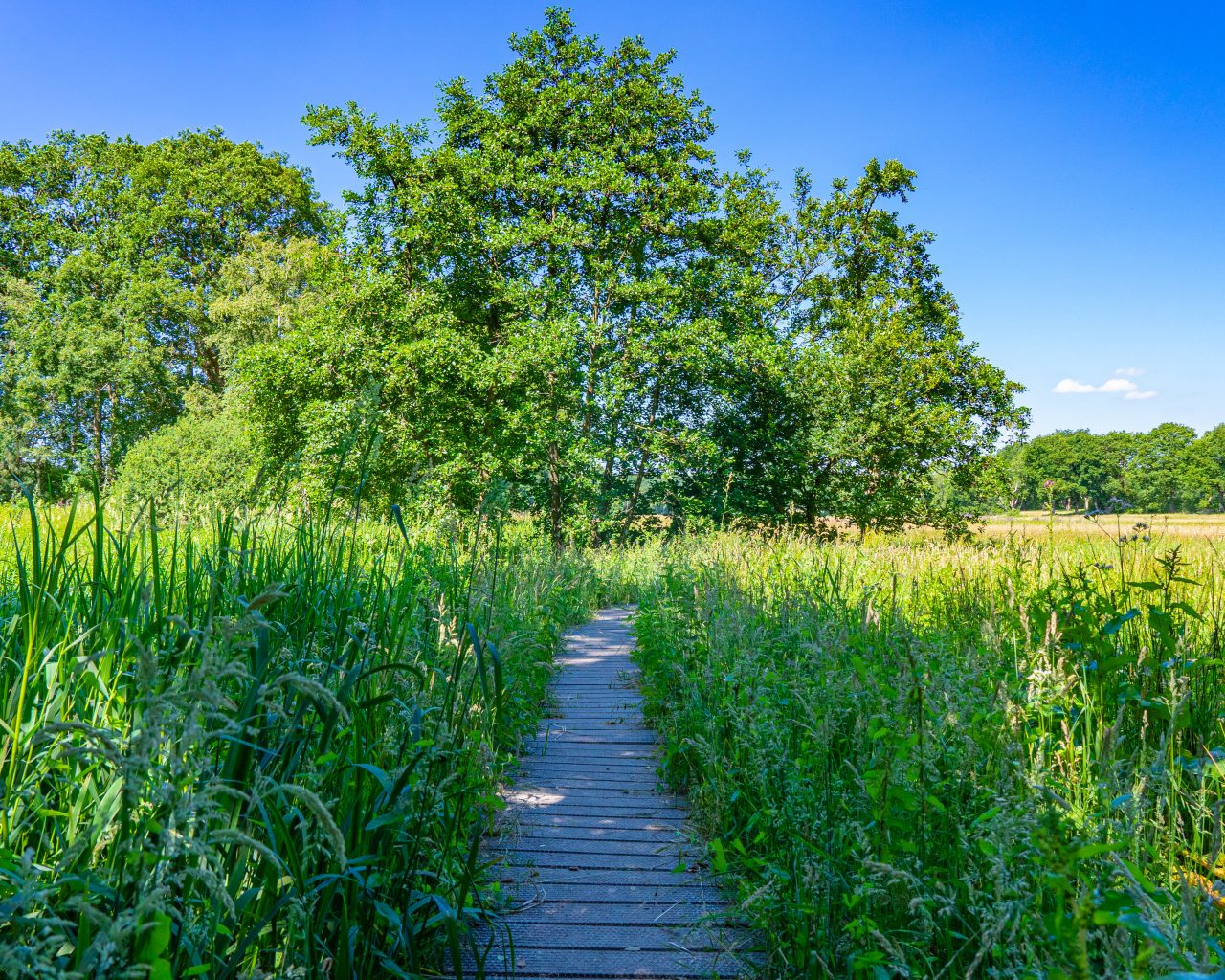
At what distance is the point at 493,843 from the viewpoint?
3189 mm

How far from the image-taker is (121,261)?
27.0 metres

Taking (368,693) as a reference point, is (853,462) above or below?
above

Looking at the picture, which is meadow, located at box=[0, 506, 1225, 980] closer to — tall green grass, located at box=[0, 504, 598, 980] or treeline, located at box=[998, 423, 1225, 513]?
tall green grass, located at box=[0, 504, 598, 980]

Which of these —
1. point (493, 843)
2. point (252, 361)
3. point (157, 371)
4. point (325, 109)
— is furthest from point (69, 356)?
point (493, 843)

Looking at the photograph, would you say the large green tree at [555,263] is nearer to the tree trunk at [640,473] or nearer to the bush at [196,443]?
the tree trunk at [640,473]

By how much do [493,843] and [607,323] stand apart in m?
17.2

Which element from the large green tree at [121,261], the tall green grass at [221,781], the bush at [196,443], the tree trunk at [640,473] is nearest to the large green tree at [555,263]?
the tree trunk at [640,473]

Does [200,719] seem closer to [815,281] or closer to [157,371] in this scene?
[815,281]

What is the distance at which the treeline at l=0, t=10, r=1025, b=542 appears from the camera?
1678 cm

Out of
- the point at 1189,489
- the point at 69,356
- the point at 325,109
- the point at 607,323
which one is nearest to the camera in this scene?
the point at 325,109

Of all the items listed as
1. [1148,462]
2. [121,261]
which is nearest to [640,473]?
[121,261]

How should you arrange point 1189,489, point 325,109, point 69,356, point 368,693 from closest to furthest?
point 368,693 → point 325,109 → point 69,356 → point 1189,489

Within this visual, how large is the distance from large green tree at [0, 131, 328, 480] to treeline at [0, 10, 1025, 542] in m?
0.85

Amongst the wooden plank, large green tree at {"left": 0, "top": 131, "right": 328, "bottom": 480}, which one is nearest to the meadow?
the wooden plank
